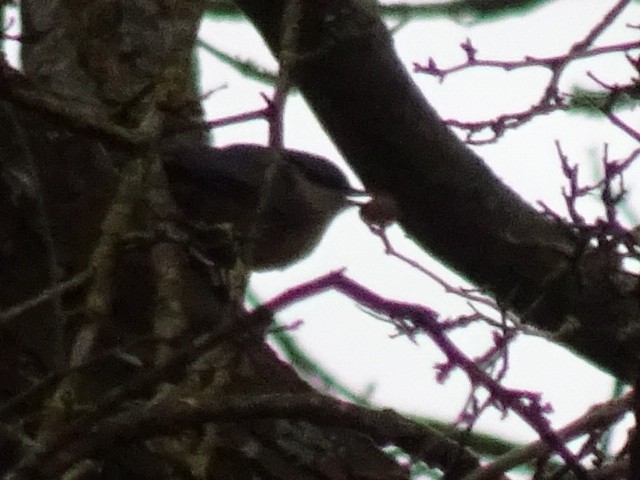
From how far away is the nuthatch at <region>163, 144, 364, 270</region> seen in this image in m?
1.58

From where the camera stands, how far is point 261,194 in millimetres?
1449

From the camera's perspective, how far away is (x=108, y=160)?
216 cm

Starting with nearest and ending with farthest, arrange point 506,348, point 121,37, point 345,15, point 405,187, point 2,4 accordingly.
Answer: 1. point 506,348
2. point 2,4
3. point 121,37
4. point 345,15
5. point 405,187

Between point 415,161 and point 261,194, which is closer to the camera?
point 261,194

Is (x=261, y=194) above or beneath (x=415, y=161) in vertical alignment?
above

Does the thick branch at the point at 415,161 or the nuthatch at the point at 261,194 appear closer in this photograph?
the nuthatch at the point at 261,194

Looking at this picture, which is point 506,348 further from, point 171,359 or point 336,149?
point 336,149

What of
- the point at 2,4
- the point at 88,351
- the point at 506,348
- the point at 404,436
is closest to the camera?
the point at 88,351

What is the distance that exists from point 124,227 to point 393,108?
1.43 m

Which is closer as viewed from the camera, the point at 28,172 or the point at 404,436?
the point at 404,436

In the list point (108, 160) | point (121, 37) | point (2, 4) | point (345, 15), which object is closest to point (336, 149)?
point (345, 15)

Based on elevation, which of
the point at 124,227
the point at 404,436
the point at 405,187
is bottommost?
the point at 405,187

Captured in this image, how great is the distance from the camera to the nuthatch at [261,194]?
5.19 feet

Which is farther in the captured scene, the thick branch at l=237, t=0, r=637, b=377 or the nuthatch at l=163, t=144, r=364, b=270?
the thick branch at l=237, t=0, r=637, b=377
